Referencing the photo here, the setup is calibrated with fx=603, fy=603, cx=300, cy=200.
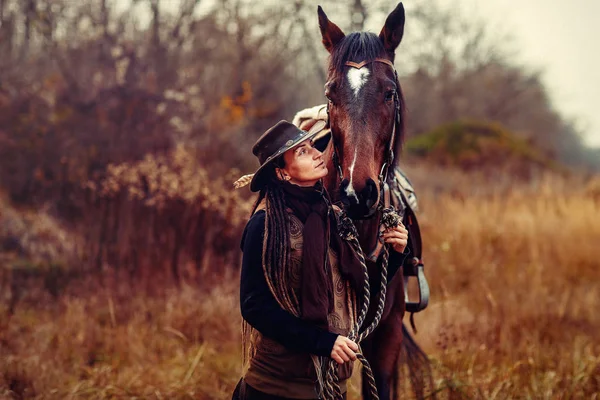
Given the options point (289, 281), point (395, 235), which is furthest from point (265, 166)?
point (395, 235)

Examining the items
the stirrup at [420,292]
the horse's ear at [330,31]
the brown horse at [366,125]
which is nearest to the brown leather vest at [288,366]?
the brown horse at [366,125]

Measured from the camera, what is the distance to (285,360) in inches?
88.8

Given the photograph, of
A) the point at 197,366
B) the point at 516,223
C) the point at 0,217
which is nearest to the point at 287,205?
the point at 197,366

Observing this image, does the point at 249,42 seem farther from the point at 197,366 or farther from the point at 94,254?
the point at 197,366

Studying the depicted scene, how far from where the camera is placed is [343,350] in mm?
2129

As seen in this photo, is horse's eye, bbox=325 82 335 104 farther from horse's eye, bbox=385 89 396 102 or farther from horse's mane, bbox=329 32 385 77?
horse's eye, bbox=385 89 396 102

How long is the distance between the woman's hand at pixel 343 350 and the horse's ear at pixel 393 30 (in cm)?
145

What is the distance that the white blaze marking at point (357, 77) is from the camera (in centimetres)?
259

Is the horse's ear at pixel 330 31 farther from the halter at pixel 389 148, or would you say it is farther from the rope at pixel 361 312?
the rope at pixel 361 312

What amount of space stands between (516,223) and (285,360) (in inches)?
303

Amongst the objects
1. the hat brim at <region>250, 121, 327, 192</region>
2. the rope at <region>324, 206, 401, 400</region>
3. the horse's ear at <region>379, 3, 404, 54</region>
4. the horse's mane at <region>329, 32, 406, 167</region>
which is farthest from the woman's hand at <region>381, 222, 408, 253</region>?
the horse's ear at <region>379, 3, 404, 54</region>

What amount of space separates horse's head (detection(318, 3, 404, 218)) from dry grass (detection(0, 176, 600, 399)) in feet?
7.08

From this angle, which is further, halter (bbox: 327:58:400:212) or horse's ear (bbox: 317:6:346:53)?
horse's ear (bbox: 317:6:346:53)

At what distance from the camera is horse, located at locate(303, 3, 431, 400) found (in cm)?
243
